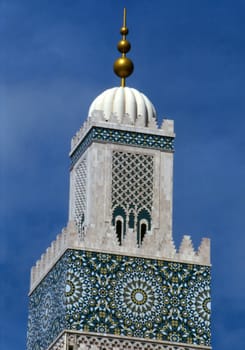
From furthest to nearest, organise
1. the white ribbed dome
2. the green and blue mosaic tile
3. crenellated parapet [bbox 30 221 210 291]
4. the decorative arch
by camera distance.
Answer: the white ribbed dome
the green and blue mosaic tile
the decorative arch
crenellated parapet [bbox 30 221 210 291]

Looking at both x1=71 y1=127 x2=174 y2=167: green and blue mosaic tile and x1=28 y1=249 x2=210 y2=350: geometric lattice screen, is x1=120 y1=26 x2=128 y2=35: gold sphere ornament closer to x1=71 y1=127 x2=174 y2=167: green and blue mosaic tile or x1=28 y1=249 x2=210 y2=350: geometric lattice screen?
x1=71 y1=127 x2=174 y2=167: green and blue mosaic tile

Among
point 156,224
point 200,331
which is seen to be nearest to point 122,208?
point 156,224

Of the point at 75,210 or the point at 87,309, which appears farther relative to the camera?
the point at 75,210

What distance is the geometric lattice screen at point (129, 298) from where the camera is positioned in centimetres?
2873

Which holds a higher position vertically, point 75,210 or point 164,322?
point 75,210

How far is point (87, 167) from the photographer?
30.2 m

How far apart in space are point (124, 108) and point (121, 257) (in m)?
2.87

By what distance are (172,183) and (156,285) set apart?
6.47ft

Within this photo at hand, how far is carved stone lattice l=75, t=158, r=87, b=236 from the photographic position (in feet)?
99.2

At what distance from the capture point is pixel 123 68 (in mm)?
31281

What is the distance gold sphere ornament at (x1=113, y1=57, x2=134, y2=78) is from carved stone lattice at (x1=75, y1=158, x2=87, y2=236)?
5.76 ft

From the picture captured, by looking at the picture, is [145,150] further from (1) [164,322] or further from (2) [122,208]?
(1) [164,322]

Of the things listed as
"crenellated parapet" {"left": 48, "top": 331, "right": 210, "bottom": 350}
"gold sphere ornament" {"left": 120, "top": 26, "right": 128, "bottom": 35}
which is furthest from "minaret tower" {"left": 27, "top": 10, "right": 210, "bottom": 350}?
"gold sphere ornament" {"left": 120, "top": 26, "right": 128, "bottom": 35}

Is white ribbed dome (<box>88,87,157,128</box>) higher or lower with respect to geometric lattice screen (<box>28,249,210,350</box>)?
higher
